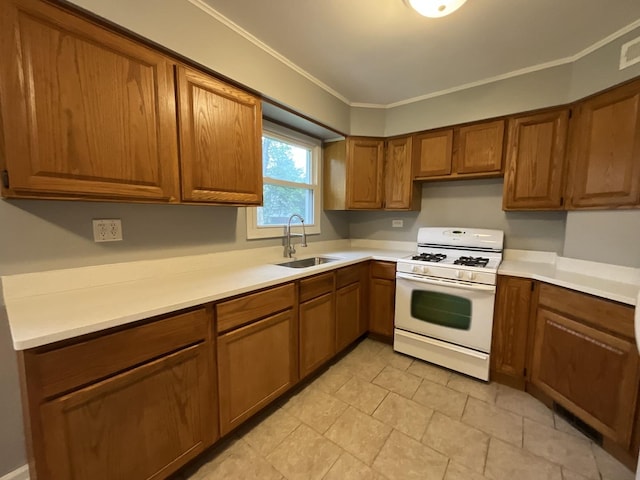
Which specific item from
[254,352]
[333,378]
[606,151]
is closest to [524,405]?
[333,378]

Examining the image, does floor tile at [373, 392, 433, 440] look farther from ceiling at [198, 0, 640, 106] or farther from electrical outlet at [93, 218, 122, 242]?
ceiling at [198, 0, 640, 106]

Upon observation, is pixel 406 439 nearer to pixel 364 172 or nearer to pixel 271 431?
pixel 271 431

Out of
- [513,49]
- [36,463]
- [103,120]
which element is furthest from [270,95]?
[36,463]

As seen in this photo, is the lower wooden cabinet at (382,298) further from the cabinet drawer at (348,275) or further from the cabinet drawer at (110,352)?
the cabinet drawer at (110,352)

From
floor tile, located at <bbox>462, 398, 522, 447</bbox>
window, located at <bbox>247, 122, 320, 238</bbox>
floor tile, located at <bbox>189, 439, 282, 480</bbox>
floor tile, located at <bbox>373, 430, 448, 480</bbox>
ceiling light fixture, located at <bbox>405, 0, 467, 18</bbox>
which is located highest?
ceiling light fixture, located at <bbox>405, 0, 467, 18</bbox>

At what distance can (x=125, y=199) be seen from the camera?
1.26 metres

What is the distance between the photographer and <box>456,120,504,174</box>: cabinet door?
225 cm

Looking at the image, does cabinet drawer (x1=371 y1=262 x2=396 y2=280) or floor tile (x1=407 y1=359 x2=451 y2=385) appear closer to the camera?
floor tile (x1=407 y1=359 x2=451 y2=385)

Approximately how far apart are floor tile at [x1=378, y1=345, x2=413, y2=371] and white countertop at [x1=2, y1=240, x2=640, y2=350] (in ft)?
3.24

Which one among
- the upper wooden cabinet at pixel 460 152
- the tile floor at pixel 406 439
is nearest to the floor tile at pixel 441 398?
the tile floor at pixel 406 439

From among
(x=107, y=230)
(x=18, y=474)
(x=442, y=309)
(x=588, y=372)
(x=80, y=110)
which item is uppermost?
(x=80, y=110)

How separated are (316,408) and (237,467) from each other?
583mm

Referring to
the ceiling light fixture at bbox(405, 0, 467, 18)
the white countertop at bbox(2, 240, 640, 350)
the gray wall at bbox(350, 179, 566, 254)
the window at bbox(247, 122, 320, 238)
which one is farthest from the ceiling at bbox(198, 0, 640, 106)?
the white countertop at bbox(2, 240, 640, 350)

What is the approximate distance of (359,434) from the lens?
1580mm
